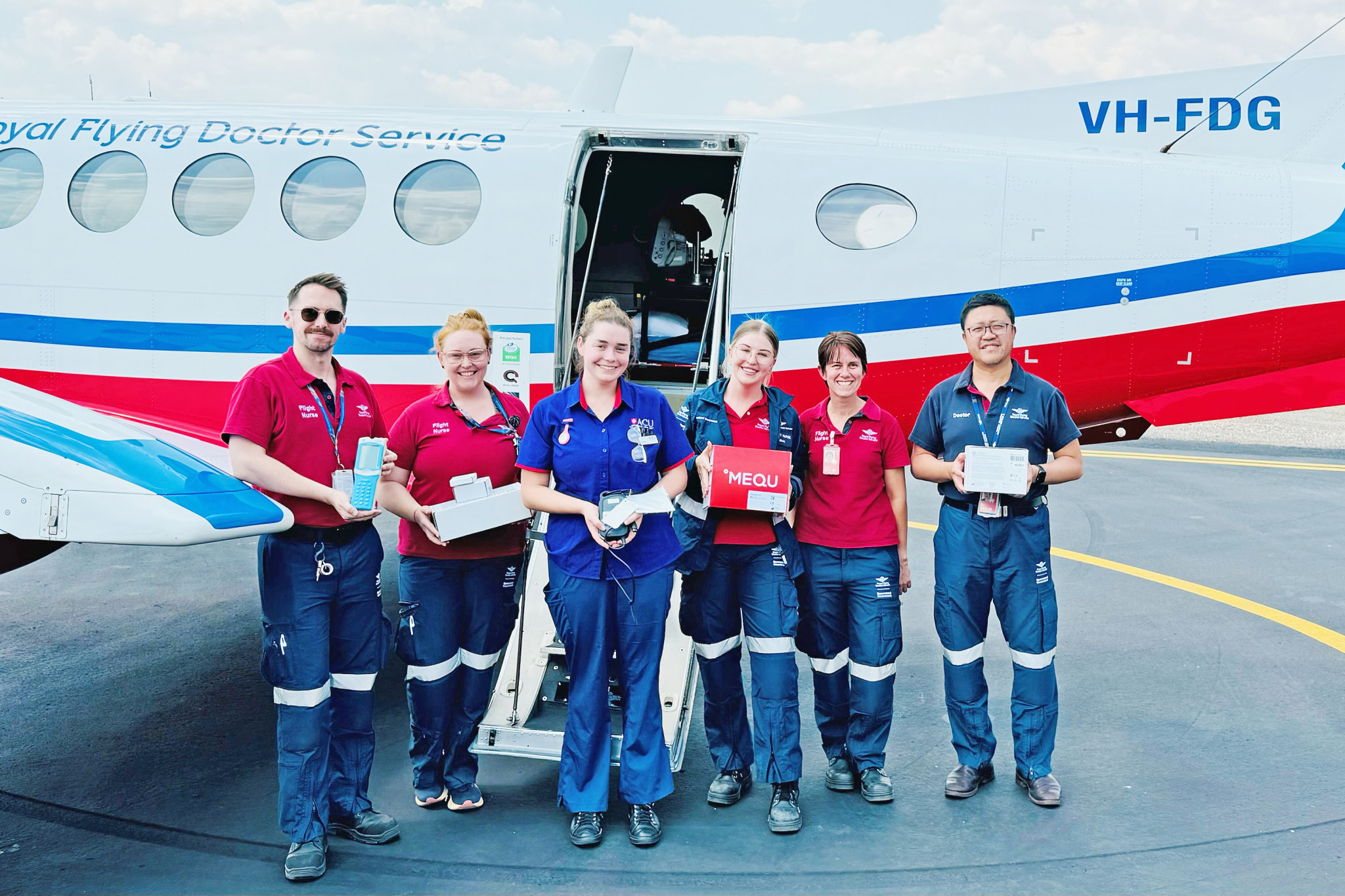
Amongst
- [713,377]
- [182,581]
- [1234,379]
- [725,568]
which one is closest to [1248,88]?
[1234,379]

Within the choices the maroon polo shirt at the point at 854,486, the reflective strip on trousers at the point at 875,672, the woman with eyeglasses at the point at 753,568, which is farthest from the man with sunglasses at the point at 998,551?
the woman with eyeglasses at the point at 753,568

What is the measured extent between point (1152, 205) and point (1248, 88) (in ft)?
5.25

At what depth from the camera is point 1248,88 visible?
683cm

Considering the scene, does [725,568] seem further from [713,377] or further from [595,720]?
[713,377]

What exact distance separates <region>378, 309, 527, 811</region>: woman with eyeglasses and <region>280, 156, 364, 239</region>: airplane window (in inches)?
108

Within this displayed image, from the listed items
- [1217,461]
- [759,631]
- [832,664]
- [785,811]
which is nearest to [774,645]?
[759,631]

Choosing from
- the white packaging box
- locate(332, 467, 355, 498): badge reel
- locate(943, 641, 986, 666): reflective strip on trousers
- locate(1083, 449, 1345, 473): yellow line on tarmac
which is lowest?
locate(943, 641, 986, 666): reflective strip on trousers

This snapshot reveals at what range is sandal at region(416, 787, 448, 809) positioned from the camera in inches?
174

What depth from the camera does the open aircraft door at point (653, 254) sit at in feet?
20.5

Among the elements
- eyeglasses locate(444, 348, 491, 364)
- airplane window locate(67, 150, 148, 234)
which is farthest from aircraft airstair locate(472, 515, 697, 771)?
airplane window locate(67, 150, 148, 234)

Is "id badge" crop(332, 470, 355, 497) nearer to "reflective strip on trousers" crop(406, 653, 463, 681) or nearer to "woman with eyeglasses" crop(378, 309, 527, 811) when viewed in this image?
"woman with eyeglasses" crop(378, 309, 527, 811)

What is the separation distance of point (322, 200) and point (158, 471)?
3.21 m

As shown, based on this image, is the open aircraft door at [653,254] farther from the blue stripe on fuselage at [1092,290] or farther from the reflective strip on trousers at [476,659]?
the reflective strip on trousers at [476,659]

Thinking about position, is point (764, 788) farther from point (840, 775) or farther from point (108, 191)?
point (108, 191)
